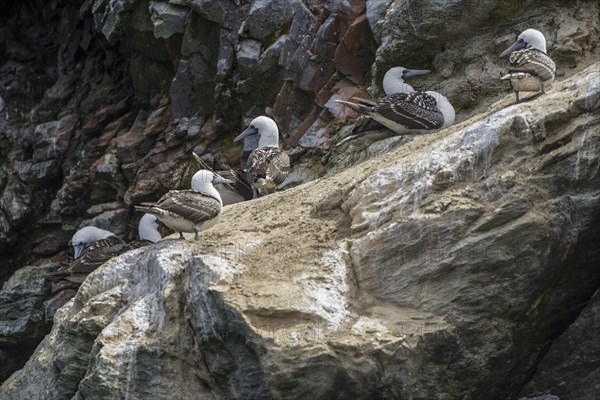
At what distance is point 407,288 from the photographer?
10.5 metres

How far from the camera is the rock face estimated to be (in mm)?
10078

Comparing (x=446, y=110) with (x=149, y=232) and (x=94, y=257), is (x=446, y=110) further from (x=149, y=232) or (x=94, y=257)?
(x=94, y=257)

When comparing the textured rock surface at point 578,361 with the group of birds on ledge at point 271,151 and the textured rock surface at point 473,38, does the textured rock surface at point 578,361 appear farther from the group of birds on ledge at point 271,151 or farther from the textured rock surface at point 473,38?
the textured rock surface at point 473,38

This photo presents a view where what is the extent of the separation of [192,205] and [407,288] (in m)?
2.44

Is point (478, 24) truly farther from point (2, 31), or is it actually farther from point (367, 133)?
point (2, 31)

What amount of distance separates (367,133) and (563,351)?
445 cm

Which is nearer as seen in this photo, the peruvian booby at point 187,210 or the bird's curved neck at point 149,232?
the peruvian booby at point 187,210

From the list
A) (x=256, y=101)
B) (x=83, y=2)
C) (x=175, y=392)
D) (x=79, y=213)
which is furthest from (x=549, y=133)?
(x=83, y=2)

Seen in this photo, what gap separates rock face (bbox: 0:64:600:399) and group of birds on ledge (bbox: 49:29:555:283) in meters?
0.49

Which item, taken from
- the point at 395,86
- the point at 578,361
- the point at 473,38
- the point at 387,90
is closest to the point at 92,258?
the point at 387,90

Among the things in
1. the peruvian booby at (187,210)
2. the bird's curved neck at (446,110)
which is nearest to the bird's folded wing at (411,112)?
the bird's curved neck at (446,110)

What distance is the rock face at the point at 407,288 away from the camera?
33.1 ft

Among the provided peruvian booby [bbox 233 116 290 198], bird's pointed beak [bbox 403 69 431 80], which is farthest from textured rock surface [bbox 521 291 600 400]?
bird's pointed beak [bbox 403 69 431 80]

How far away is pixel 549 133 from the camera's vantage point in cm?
1073
